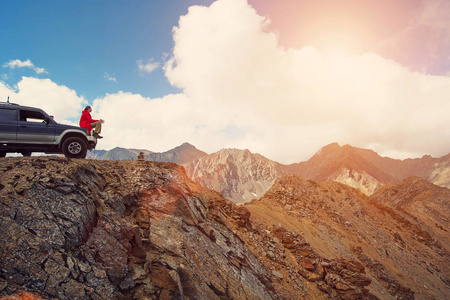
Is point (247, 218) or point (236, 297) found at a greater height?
point (247, 218)

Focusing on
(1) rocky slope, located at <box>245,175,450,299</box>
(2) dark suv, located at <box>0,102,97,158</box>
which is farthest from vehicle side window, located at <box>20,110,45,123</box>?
(1) rocky slope, located at <box>245,175,450,299</box>

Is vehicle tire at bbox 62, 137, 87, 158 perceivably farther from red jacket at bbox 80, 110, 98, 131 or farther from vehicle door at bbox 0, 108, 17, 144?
vehicle door at bbox 0, 108, 17, 144

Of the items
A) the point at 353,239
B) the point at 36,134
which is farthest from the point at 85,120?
the point at 353,239

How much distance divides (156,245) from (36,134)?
28.1 ft

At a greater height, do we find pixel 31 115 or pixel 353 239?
pixel 31 115

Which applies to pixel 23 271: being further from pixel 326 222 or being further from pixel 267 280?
pixel 326 222

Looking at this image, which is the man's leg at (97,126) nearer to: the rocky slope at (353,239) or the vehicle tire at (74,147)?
the vehicle tire at (74,147)

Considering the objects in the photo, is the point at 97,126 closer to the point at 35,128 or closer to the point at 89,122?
the point at 89,122

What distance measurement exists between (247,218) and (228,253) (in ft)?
21.5

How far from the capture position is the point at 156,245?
910 centimetres

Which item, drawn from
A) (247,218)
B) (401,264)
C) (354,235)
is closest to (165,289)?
(247,218)

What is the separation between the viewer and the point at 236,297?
1008 centimetres

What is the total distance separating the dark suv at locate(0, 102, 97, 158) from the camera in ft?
33.0

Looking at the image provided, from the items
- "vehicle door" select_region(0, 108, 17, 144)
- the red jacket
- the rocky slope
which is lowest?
the rocky slope
